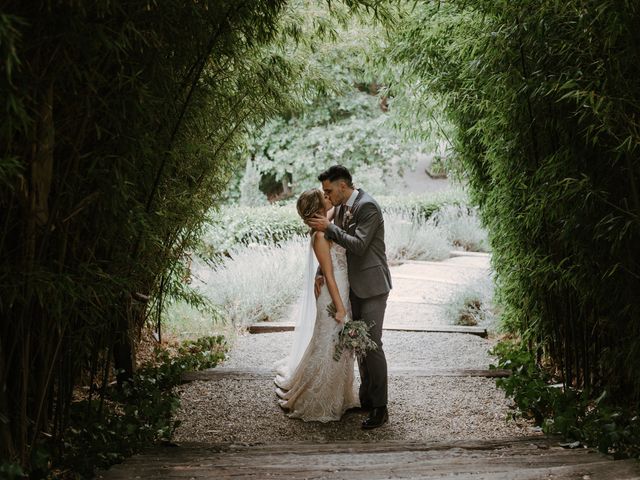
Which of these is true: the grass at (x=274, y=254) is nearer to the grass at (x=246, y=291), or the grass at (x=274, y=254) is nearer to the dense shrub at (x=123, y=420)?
the grass at (x=246, y=291)

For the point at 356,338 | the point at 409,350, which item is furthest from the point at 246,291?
the point at 356,338

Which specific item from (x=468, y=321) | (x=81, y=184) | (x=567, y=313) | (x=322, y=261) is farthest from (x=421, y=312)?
(x=81, y=184)

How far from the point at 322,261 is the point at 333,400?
830 mm

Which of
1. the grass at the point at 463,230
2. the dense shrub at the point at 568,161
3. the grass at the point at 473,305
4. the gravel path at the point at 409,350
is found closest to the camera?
the dense shrub at the point at 568,161

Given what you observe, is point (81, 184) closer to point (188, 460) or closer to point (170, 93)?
point (170, 93)

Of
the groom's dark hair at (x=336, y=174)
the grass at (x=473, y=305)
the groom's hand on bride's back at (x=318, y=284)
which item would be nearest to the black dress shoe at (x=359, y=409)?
the groom's hand on bride's back at (x=318, y=284)

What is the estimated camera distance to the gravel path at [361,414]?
3.52 m

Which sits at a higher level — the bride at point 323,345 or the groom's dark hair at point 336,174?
the groom's dark hair at point 336,174

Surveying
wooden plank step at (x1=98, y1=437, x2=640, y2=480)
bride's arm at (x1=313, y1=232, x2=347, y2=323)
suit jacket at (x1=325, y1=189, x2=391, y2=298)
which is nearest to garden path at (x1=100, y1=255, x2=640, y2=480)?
wooden plank step at (x1=98, y1=437, x2=640, y2=480)

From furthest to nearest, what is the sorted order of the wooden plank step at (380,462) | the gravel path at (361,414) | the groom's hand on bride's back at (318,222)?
1. the gravel path at (361,414)
2. the groom's hand on bride's back at (318,222)
3. the wooden plank step at (380,462)

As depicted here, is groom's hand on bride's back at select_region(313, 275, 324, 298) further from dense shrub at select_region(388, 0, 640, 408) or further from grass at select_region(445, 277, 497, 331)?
grass at select_region(445, 277, 497, 331)

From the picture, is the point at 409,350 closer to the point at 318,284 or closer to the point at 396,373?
the point at 396,373

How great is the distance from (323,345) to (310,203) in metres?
0.82

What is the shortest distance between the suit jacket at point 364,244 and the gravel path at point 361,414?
0.83 meters
